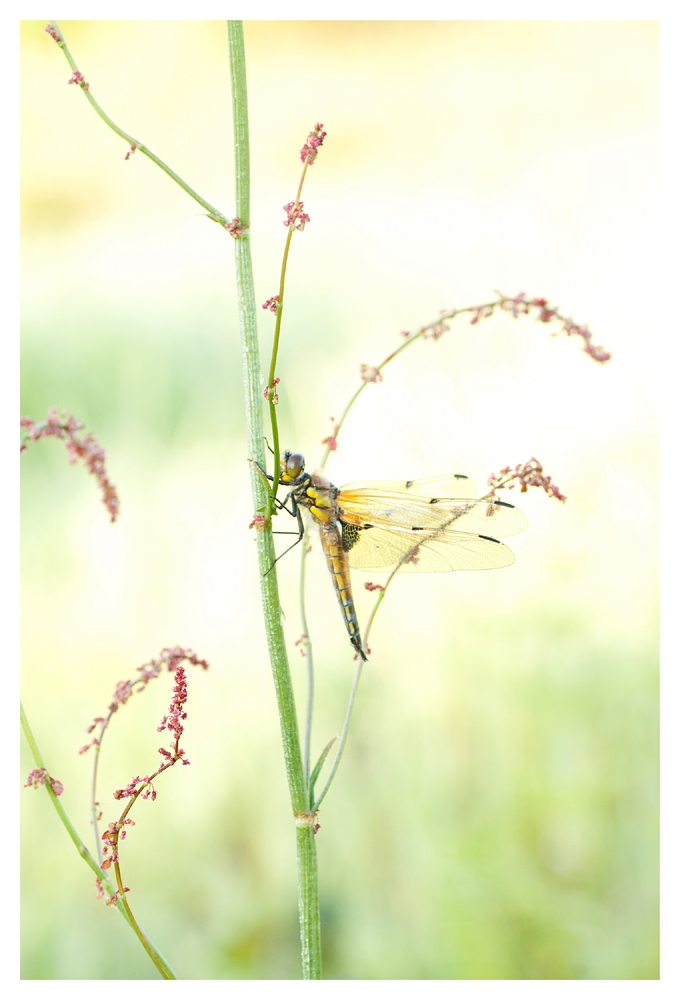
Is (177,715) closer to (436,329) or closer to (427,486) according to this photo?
(436,329)

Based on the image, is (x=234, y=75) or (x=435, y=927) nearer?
(x=234, y=75)

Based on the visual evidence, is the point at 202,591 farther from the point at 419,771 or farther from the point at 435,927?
the point at 435,927

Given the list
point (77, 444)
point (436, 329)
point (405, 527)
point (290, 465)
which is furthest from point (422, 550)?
point (77, 444)

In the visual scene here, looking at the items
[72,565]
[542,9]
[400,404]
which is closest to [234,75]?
[542,9]

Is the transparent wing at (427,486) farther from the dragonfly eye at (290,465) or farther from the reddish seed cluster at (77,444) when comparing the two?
the reddish seed cluster at (77,444)

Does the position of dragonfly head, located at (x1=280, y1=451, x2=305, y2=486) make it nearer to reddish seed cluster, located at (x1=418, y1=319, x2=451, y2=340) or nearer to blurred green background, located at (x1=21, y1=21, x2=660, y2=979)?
reddish seed cluster, located at (x1=418, y1=319, x2=451, y2=340)
